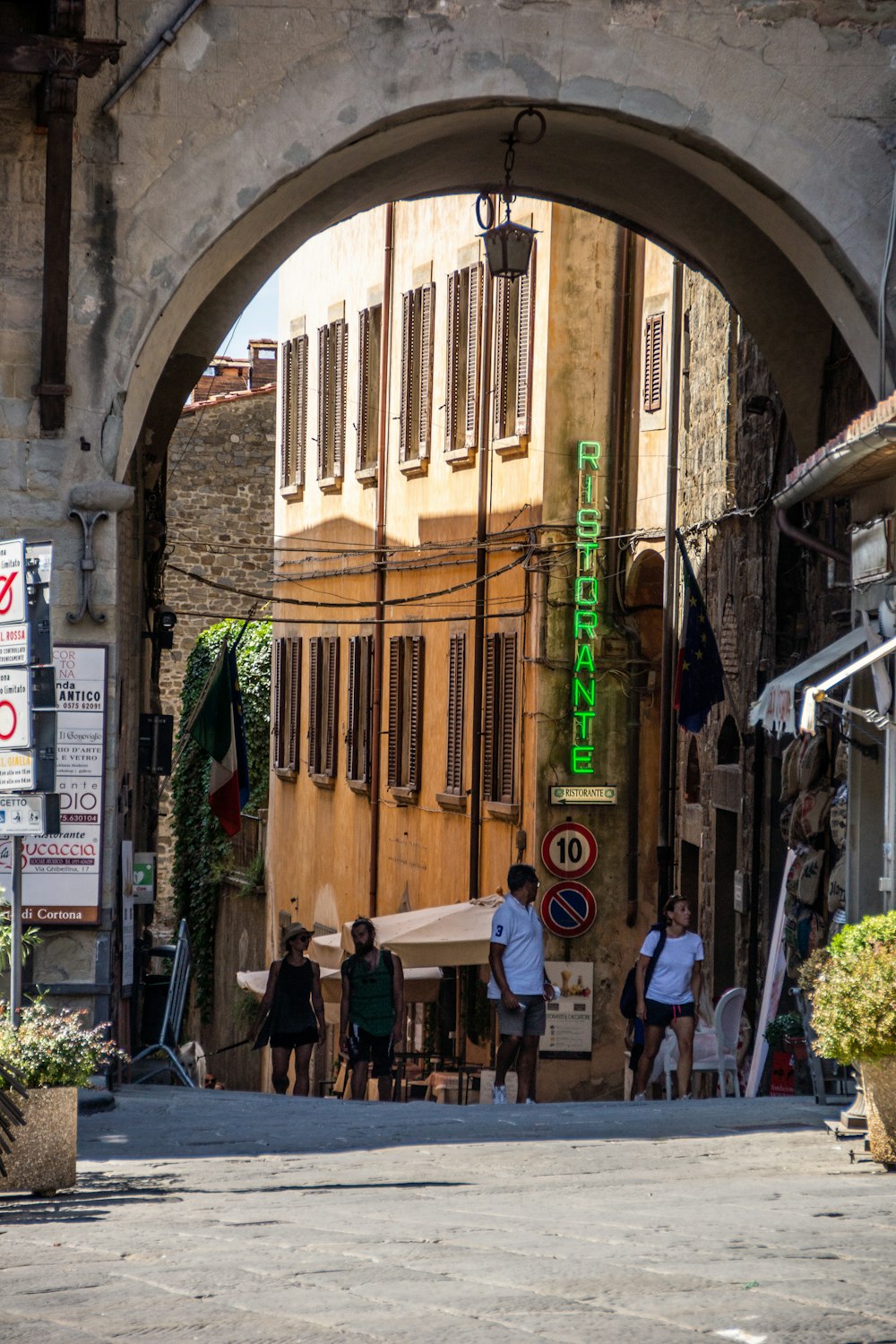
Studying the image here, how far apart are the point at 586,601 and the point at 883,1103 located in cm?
1485

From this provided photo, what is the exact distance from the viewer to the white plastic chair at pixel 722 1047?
1511 centimetres

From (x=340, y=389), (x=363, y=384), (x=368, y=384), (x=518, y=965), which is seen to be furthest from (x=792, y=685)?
(x=340, y=389)

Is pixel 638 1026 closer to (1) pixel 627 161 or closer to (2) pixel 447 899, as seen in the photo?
(1) pixel 627 161

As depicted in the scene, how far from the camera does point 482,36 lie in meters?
12.6

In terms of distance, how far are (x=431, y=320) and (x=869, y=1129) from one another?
63.9 feet

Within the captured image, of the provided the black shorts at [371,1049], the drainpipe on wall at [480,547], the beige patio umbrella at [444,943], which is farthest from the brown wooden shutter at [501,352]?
the black shorts at [371,1049]

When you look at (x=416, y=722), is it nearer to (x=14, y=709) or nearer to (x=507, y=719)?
(x=507, y=719)

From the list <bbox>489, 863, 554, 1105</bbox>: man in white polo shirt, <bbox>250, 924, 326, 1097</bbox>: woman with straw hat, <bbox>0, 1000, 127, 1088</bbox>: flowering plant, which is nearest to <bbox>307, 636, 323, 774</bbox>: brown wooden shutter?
<bbox>250, 924, 326, 1097</bbox>: woman with straw hat

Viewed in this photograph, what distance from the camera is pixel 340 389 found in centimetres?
3147

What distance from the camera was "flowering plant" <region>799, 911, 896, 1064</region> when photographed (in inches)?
A: 336

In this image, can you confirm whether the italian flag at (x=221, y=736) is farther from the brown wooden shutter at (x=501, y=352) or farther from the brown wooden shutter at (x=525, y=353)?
the brown wooden shutter at (x=501, y=352)

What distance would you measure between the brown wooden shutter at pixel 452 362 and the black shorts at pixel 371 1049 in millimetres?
12052

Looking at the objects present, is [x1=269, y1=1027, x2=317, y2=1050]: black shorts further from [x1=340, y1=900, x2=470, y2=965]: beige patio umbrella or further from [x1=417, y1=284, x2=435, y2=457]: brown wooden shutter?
[x1=417, y1=284, x2=435, y2=457]: brown wooden shutter

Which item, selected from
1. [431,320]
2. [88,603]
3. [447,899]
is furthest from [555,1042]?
[88,603]
